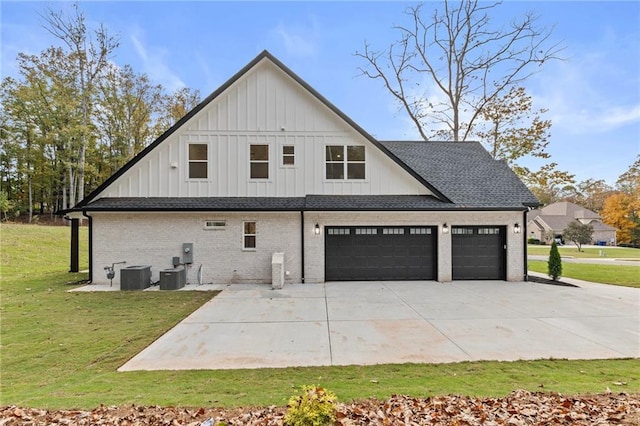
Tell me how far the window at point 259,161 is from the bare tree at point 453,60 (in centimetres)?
1428

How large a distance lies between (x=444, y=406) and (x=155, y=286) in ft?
35.2

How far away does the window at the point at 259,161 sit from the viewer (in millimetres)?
11922

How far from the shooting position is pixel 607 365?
4.78 metres

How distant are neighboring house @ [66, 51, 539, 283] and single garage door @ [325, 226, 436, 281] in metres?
0.04

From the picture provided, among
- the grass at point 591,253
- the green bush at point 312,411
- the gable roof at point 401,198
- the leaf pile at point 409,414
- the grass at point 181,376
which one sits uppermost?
the gable roof at point 401,198

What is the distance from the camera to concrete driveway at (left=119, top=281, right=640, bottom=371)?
512 cm

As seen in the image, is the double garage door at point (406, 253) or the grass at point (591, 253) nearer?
the double garage door at point (406, 253)

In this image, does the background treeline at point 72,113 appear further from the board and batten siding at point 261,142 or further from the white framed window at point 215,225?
the white framed window at point 215,225

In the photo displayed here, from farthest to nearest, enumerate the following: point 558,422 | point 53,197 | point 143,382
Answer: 1. point 53,197
2. point 143,382
3. point 558,422

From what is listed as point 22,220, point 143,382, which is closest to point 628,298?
point 143,382

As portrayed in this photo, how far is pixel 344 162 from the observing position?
12.2 metres

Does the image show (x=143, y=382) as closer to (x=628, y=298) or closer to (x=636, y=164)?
(x=628, y=298)

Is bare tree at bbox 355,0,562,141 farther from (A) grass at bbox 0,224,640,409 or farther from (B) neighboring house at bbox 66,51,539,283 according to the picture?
(A) grass at bbox 0,224,640,409

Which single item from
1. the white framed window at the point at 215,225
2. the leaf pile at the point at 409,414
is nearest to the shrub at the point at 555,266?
the leaf pile at the point at 409,414
